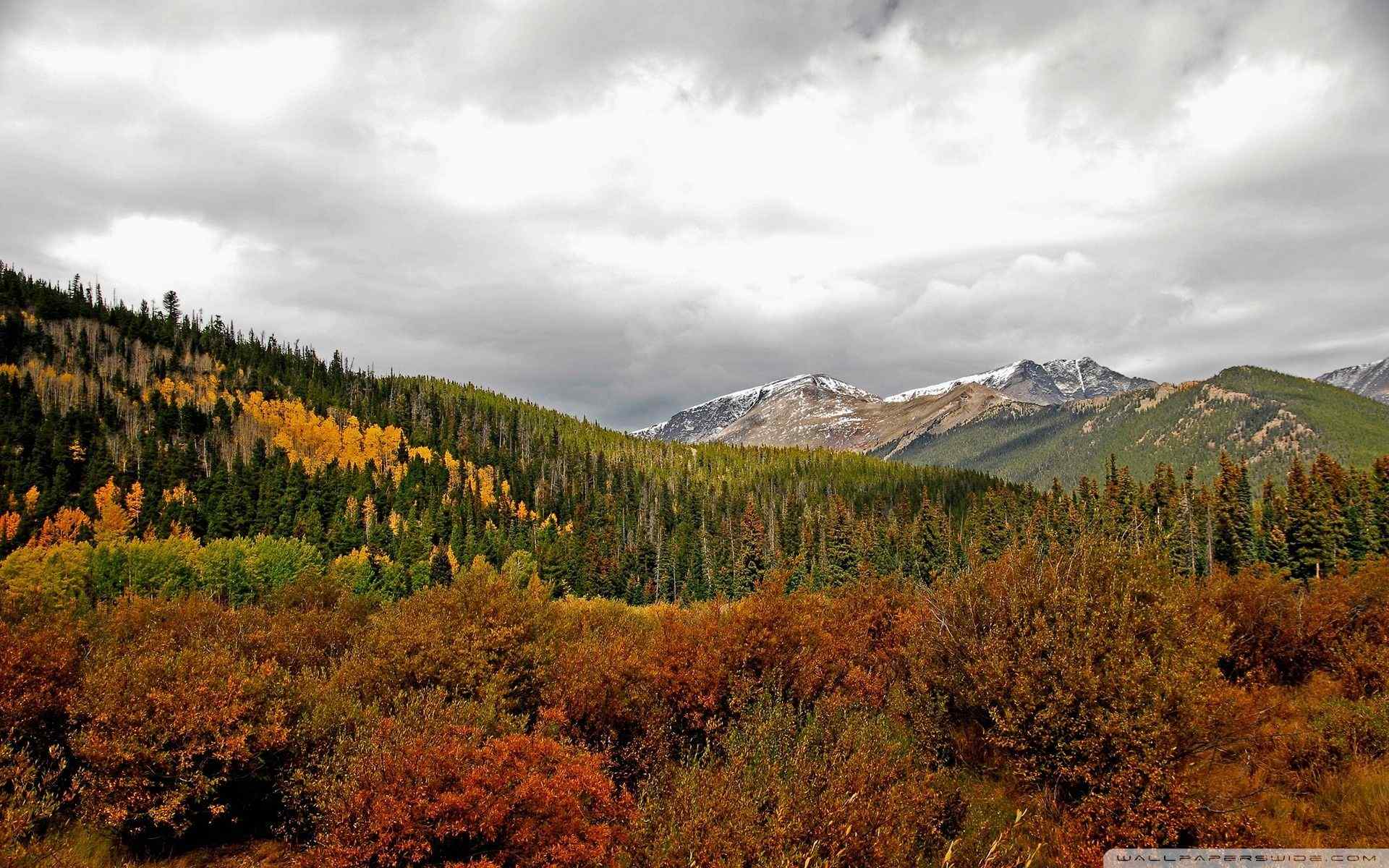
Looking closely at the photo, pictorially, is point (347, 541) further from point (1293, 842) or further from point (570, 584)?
point (1293, 842)

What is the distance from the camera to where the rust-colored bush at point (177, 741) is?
18203mm

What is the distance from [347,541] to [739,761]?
137 m

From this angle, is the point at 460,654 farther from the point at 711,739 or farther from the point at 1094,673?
the point at 1094,673

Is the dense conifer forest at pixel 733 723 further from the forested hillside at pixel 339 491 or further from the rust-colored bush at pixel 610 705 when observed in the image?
the forested hillside at pixel 339 491

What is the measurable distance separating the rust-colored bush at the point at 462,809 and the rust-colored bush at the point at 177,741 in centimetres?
530

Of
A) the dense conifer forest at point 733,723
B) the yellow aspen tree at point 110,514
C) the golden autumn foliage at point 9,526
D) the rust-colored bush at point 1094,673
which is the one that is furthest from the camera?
the yellow aspen tree at point 110,514

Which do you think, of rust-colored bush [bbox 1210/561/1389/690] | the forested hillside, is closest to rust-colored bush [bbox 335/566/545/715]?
rust-colored bush [bbox 1210/561/1389/690]

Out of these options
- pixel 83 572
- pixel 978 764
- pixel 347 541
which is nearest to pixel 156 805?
pixel 978 764

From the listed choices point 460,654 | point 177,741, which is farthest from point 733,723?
point 177,741

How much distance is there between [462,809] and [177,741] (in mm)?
11535

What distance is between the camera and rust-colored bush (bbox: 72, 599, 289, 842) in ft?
59.7

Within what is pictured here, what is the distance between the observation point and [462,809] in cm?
1395

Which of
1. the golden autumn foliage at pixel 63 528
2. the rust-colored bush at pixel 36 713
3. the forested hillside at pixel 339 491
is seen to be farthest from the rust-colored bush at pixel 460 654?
the golden autumn foliage at pixel 63 528

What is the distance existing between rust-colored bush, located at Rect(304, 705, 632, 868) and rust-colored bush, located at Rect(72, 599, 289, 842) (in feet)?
17.4
